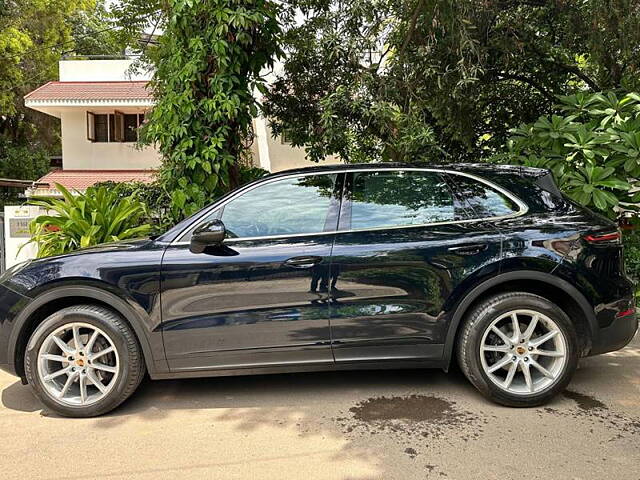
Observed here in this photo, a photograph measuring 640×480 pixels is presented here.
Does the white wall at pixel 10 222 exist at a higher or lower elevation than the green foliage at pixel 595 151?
lower

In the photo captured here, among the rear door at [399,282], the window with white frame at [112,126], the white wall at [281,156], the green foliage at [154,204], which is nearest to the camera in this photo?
the rear door at [399,282]

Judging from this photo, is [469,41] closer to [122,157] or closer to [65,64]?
[122,157]

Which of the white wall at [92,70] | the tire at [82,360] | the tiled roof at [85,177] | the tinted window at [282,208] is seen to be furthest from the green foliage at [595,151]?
the white wall at [92,70]

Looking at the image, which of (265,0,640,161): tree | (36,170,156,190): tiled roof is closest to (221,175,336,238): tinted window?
(265,0,640,161): tree

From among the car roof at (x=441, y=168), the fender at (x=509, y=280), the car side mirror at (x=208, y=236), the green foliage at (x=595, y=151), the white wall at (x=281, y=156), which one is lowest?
the fender at (x=509, y=280)

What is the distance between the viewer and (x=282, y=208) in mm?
3809

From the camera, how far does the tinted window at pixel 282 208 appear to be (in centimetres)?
373

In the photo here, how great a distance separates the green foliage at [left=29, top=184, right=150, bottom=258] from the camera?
20.4 ft

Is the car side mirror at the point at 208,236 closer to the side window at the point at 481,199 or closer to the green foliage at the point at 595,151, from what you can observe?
the side window at the point at 481,199

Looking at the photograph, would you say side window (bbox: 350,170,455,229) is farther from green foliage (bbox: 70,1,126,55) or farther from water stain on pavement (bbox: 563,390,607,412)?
green foliage (bbox: 70,1,126,55)

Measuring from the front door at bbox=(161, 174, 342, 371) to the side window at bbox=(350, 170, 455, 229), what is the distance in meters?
0.41

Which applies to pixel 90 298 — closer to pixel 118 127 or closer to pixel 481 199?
pixel 481 199

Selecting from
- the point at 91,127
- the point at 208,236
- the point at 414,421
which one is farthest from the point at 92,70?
the point at 414,421

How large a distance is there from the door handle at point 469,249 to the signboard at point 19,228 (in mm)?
7274
